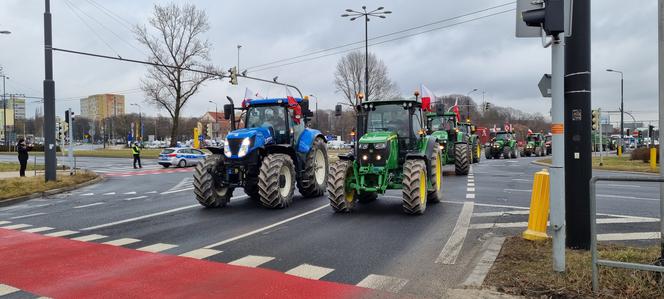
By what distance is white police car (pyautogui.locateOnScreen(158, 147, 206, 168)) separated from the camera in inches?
1244

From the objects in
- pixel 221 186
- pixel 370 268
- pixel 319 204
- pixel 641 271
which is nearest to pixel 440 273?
pixel 370 268

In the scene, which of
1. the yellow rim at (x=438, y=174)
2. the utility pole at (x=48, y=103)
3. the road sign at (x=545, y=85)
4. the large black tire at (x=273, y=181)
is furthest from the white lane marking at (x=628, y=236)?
the utility pole at (x=48, y=103)

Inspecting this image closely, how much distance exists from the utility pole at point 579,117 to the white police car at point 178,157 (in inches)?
1088

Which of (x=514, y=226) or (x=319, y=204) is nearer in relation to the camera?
(x=514, y=226)

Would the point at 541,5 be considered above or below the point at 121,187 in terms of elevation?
above

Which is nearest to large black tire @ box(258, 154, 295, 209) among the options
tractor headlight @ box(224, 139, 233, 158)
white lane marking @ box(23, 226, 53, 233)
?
tractor headlight @ box(224, 139, 233, 158)

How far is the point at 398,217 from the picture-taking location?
9.98 meters

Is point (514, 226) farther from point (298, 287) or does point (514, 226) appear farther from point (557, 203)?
point (298, 287)

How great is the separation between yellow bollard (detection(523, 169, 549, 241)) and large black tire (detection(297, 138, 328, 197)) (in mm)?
6684

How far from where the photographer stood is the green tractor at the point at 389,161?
10.1 meters

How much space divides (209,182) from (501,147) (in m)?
32.4

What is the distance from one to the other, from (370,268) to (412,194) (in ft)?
12.5

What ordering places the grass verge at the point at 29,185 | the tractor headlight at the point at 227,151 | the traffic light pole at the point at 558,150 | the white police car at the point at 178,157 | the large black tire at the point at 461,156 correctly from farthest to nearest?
the white police car at the point at 178,157 < the large black tire at the point at 461,156 < the grass verge at the point at 29,185 < the tractor headlight at the point at 227,151 < the traffic light pole at the point at 558,150

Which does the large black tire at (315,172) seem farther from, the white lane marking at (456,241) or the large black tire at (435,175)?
the white lane marking at (456,241)
